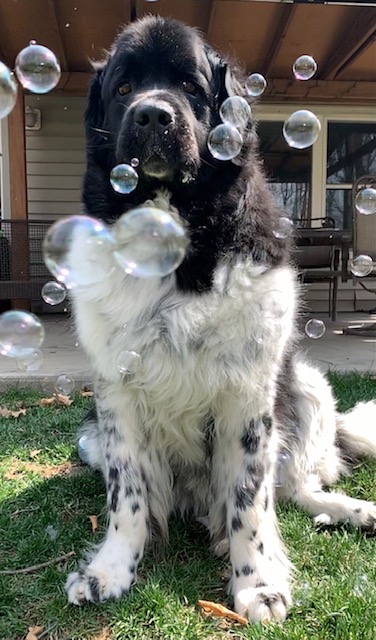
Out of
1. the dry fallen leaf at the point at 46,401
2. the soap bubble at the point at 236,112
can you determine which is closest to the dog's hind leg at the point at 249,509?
the soap bubble at the point at 236,112

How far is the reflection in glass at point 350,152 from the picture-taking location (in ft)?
26.9

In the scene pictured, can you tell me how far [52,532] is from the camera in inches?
84.6

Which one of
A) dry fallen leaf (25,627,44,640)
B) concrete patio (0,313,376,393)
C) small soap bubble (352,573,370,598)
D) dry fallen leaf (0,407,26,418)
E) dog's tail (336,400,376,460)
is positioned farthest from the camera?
concrete patio (0,313,376,393)

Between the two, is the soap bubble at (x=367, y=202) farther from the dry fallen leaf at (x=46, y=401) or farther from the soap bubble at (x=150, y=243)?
the dry fallen leaf at (x=46, y=401)

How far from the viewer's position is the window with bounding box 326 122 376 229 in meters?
8.20

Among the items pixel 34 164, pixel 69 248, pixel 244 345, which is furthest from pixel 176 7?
pixel 244 345

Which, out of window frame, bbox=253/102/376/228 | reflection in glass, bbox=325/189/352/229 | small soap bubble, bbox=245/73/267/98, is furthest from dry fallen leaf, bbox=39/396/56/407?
reflection in glass, bbox=325/189/352/229

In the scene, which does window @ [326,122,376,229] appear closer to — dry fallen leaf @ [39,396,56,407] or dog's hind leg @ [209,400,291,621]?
dry fallen leaf @ [39,396,56,407]

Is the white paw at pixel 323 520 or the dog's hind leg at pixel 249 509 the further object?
the white paw at pixel 323 520

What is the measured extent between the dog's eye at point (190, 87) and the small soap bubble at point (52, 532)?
1.67m

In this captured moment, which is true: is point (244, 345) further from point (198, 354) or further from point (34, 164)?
point (34, 164)

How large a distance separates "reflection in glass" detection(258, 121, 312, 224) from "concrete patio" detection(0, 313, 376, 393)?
2205mm

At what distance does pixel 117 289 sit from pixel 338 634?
4.03 ft

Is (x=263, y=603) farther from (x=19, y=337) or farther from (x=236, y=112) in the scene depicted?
(x=236, y=112)
